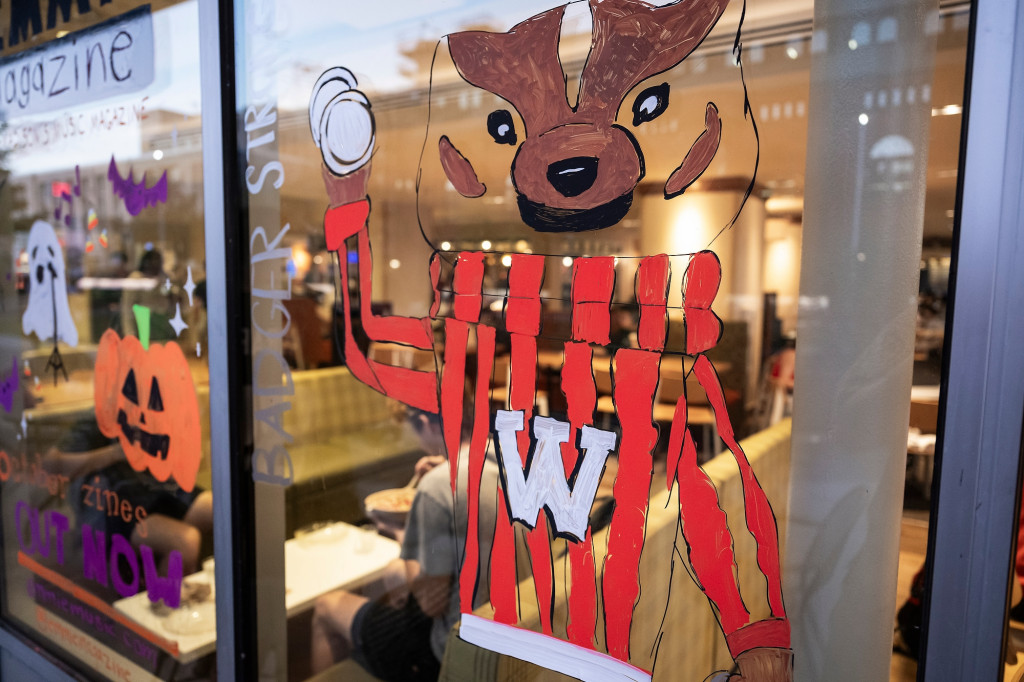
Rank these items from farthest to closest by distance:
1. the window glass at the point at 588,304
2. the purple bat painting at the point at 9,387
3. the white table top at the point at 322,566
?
1. the purple bat painting at the point at 9,387
2. the white table top at the point at 322,566
3. the window glass at the point at 588,304

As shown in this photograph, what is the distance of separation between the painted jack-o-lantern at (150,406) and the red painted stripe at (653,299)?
3.58ft

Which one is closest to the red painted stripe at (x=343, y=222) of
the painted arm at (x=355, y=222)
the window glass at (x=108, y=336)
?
the painted arm at (x=355, y=222)

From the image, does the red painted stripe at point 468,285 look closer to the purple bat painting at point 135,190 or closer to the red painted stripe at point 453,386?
the red painted stripe at point 453,386

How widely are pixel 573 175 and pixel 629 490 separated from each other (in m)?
0.47

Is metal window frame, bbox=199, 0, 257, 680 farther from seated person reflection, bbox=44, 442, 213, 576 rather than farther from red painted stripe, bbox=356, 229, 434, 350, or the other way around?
red painted stripe, bbox=356, 229, 434, 350

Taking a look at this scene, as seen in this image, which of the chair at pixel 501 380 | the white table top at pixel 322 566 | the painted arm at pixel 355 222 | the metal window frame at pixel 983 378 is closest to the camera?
the metal window frame at pixel 983 378

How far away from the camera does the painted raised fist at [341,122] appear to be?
1.16 metres

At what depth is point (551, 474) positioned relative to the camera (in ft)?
3.29

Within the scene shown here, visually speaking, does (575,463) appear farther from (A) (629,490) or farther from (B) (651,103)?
(B) (651,103)

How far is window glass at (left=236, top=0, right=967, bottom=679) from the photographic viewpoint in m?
0.80

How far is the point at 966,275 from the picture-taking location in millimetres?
712

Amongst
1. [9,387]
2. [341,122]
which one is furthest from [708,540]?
[9,387]

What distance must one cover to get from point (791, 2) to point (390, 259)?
28.1 inches

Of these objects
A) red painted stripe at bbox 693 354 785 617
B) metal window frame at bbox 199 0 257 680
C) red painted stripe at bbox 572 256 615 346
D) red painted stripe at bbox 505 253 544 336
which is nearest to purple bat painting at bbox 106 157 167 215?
metal window frame at bbox 199 0 257 680
